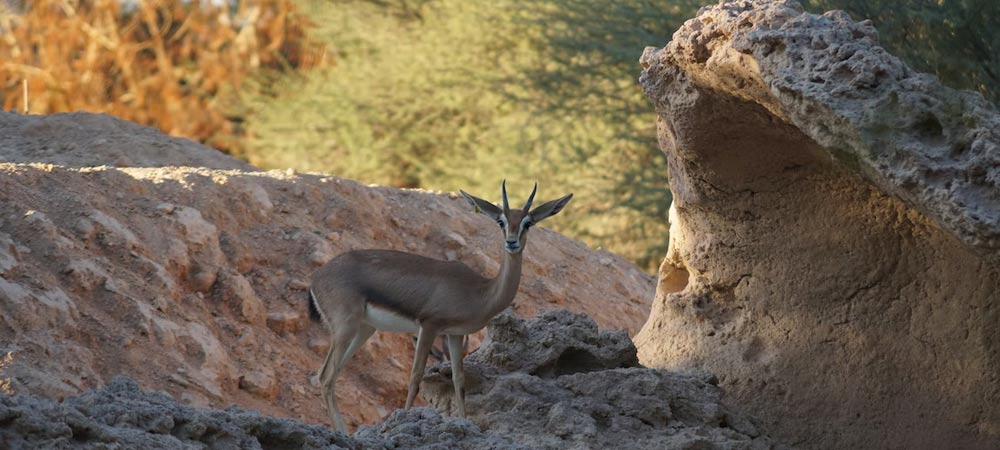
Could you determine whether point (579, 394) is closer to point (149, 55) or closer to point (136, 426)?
point (136, 426)

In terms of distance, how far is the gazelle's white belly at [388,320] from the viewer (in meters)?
7.41

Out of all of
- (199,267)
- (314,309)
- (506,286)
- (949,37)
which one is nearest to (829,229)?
(506,286)

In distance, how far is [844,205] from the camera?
6.11m

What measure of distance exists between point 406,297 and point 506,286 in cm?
59

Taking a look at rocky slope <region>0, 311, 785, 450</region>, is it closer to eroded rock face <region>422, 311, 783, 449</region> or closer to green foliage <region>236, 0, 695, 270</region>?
eroded rock face <region>422, 311, 783, 449</region>

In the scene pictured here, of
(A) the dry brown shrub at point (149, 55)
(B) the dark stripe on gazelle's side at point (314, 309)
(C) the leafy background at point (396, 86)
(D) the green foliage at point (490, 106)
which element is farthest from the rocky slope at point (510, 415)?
(A) the dry brown shrub at point (149, 55)

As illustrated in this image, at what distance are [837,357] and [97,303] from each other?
12.9 ft

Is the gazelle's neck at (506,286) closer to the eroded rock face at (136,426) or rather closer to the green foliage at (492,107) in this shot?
the eroded rock face at (136,426)

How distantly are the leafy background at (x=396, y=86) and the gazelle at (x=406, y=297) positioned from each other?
852 centimetres

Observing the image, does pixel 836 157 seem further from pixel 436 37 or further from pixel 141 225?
pixel 436 37

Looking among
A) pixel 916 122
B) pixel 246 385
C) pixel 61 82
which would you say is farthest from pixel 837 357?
pixel 61 82

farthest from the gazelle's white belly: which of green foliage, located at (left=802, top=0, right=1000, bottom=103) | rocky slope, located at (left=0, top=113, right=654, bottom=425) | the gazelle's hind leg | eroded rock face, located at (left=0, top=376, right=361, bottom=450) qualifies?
green foliage, located at (left=802, top=0, right=1000, bottom=103)

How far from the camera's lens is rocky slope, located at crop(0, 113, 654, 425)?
7129mm

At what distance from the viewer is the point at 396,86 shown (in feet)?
70.2
